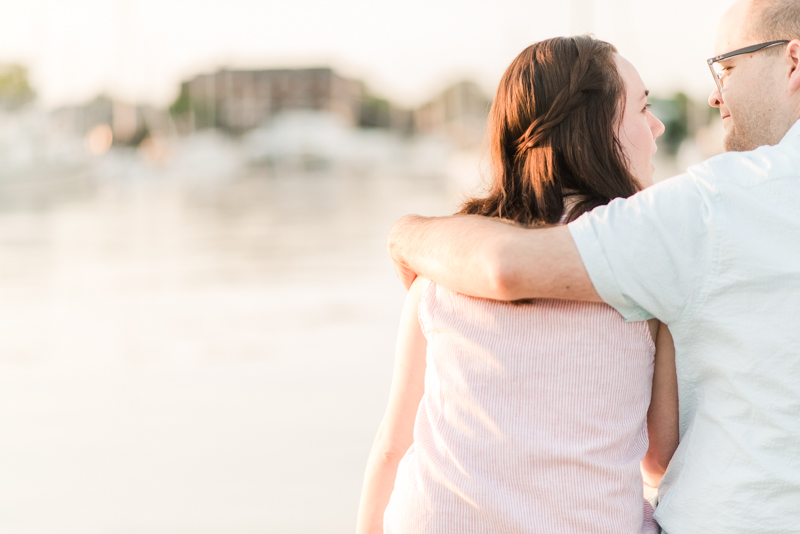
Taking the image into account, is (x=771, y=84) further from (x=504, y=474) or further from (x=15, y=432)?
(x=15, y=432)

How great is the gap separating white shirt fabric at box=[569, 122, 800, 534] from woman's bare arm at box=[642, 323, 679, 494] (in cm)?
8

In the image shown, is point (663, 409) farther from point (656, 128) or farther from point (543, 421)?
point (656, 128)

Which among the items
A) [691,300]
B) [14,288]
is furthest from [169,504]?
[14,288]

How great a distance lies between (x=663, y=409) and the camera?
1.31 meters

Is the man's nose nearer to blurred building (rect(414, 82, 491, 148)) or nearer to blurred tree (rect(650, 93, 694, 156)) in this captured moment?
blurred building (rect(414, 82, 491, 148))

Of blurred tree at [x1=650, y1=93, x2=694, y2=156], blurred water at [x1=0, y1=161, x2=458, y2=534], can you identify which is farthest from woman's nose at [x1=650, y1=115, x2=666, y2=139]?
blurred tree at [x1=650, y1=93, x2=694, y2=156]

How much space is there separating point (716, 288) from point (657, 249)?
10 cm

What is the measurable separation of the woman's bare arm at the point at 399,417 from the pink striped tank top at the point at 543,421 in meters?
0.19

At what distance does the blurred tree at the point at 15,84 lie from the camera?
51250 mm

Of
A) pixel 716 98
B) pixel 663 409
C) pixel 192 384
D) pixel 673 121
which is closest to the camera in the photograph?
pixel 663 409

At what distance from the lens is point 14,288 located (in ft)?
27.1

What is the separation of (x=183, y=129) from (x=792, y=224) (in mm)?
65625

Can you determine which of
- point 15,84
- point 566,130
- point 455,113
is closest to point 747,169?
point 566,130

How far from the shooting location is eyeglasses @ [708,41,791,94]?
1.51 meters
